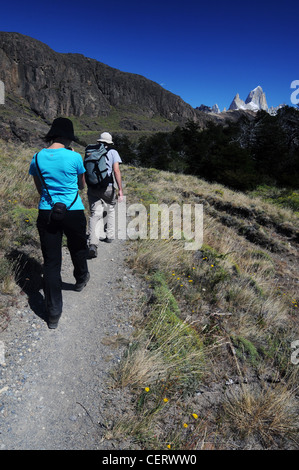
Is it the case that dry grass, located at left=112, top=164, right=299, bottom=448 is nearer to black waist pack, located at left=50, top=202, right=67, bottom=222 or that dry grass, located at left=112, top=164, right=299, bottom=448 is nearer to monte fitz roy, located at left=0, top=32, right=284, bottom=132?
black waist pack, located at left=50, top=202, right=67, bottom=222

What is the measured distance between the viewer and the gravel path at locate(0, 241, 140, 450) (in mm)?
2000

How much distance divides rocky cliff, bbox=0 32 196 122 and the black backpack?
141 m

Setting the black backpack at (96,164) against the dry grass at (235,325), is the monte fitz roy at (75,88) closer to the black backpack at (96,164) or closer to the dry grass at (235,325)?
the black backpack at (96,164)

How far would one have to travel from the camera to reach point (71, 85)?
147125mm

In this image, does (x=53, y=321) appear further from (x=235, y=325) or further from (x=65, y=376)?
(x=235, y=325)

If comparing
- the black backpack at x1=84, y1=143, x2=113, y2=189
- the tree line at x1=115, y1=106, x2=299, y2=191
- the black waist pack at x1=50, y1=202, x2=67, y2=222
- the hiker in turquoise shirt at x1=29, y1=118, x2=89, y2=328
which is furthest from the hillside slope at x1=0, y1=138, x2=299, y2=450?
the tree line at x1=115, y1=106, x2=299, y2=191

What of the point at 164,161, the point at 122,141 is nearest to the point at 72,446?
the point at 164,161

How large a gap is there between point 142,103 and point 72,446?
196262 mm

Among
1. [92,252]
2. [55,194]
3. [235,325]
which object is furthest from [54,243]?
[235,325]

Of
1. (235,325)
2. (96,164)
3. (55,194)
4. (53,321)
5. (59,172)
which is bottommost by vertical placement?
(235,325)

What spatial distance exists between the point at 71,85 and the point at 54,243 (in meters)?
175
